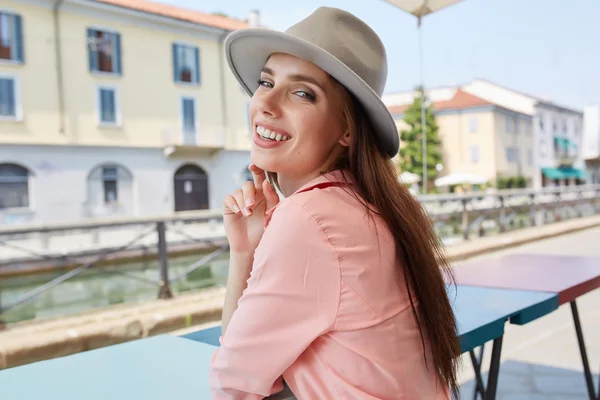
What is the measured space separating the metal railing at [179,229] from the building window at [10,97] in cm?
621

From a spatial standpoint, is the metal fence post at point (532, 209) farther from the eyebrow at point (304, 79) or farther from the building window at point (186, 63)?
the building window at point (186, 63)

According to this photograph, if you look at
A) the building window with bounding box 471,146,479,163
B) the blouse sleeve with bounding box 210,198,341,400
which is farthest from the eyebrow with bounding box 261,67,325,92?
A: the building window with bounding box 471,146,479,163

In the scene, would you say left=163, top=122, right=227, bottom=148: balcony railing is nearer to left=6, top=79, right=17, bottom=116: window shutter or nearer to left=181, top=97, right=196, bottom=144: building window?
left=181, top=97, right=196, bottom=144: building window

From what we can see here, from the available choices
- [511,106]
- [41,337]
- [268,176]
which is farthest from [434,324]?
[511,106]

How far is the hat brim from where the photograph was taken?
33.3 inches

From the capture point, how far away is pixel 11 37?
17.7m

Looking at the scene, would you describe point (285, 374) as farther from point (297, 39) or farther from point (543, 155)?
point (543, 155)

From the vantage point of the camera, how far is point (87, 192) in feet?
A: 63.6

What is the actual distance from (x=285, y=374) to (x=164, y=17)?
21872 millimetres

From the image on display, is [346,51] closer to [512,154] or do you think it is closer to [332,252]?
[332,252]

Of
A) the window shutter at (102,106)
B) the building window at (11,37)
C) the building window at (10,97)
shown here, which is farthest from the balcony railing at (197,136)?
the building window at (11,37)

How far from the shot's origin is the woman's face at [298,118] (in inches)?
35.5

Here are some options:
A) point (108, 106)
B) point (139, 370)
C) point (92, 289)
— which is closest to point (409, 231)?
point (139, 370)

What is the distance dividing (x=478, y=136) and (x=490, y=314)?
1390 inches
